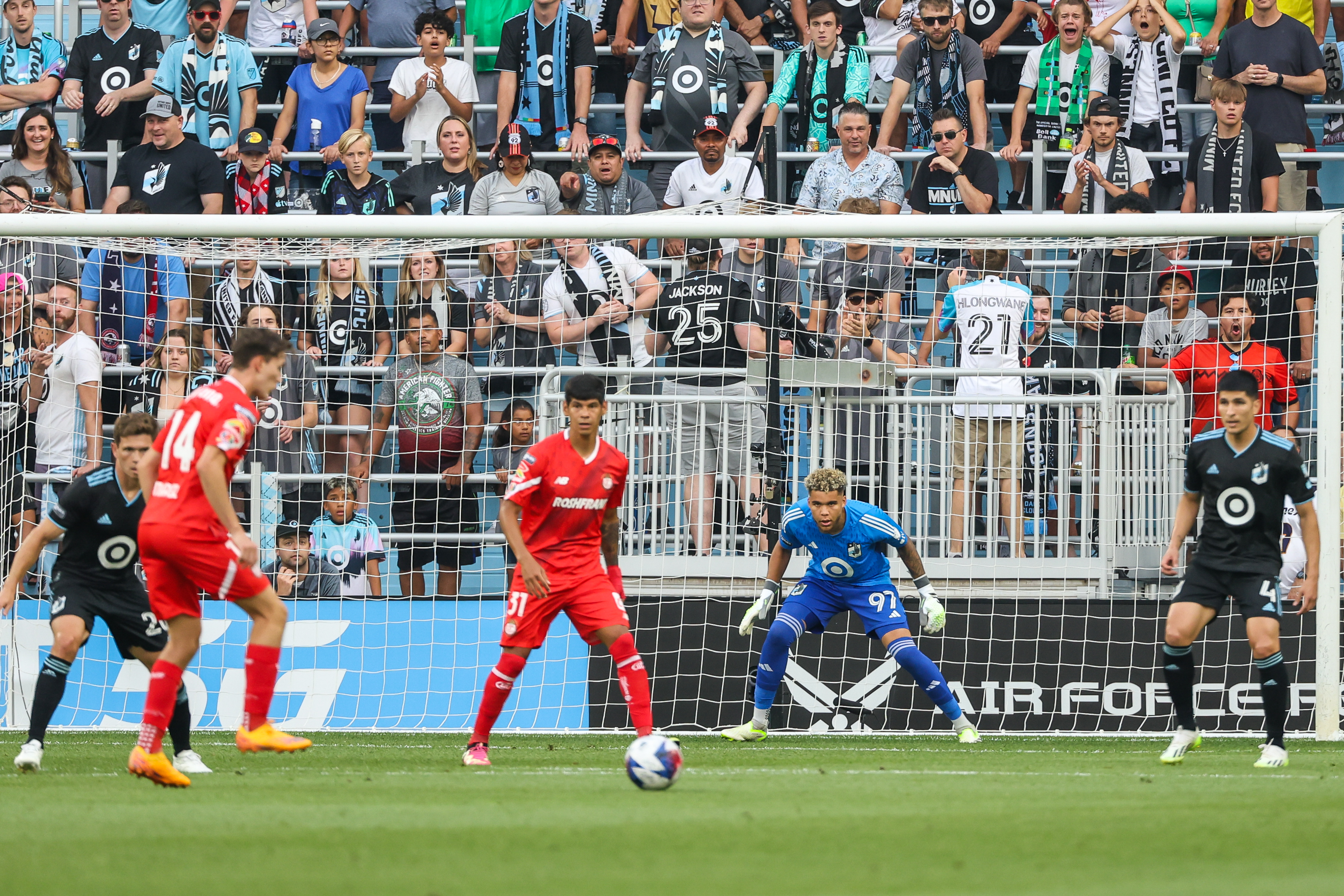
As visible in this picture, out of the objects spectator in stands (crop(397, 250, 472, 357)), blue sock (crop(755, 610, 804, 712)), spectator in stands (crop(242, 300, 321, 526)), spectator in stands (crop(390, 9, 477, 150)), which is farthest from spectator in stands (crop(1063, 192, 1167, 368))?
spectator in stands (crop(242, 300, 321, 526))

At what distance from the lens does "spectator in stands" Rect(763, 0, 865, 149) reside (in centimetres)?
1456

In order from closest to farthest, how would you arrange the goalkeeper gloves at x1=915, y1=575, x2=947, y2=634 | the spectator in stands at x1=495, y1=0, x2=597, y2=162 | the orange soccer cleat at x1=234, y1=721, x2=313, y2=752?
1. the orange soccer cleat at x1=234, y1=721, x2=313, y2=752
2. the goalkeeper gloves at x1=915, y1=575, x2=947, y2=634
3. the spectator in stands at x1=495, y1=0, x2=597, y2=162

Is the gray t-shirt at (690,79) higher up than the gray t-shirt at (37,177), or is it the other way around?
the gray t-shirt at (690,79)

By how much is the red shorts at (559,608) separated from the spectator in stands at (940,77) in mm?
7292

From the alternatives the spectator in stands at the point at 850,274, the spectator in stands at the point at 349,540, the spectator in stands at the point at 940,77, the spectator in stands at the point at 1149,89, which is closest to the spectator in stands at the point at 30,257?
the spectator in stands at the point at 349,540

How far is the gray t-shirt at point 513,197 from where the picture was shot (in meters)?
13.9

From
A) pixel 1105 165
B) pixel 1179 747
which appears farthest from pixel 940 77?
pixel 1179 747

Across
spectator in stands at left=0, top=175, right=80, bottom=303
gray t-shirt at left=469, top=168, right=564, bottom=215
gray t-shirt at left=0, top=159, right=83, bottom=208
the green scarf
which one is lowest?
spectator in stands at left=0, top=175, right=80, bottom=303

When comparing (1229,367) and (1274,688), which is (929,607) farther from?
(1229,367)

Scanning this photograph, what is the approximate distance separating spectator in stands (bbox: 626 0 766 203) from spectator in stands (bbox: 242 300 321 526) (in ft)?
12.8

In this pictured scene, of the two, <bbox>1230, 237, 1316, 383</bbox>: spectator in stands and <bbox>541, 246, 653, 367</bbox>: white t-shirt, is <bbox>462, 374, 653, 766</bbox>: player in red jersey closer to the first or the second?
<bbox>541, 246, 653, 367</bbox>: white t-shirt

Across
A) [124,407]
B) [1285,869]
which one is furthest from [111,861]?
[124,407]

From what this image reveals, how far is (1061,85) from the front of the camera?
14805mm

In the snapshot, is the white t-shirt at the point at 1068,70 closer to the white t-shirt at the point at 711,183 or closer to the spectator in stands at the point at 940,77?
the spectator in stands at the point at 940,77
